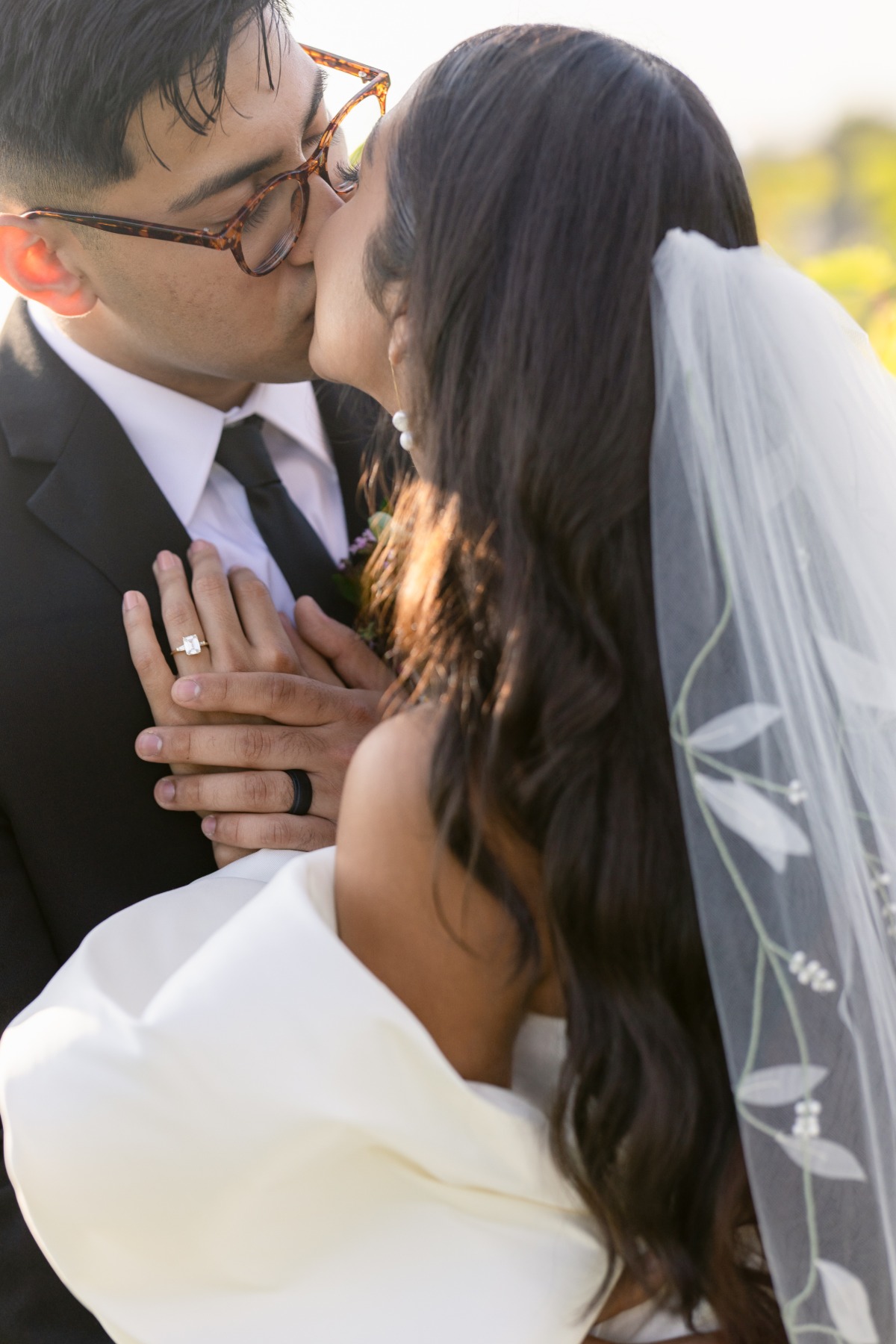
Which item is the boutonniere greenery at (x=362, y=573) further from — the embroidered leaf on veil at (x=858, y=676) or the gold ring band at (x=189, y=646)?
the embroidered leaf on veil at (x=858, y=676)

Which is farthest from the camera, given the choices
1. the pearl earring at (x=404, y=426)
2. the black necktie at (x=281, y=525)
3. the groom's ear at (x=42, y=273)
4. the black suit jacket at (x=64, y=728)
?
the black necktie at (x=281, y=525)

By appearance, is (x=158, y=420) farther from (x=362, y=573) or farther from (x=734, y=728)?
(x=734, y=728)

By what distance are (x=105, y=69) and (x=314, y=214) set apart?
18.1 inches

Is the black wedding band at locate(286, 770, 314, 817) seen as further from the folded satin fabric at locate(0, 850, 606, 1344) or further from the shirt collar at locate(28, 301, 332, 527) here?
the shirt collar at locate(28, 301, 332, 527)

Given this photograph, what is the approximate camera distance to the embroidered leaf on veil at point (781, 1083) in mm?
1441

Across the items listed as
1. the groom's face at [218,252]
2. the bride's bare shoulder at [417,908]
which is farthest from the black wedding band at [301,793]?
the groom's face at [218,252]

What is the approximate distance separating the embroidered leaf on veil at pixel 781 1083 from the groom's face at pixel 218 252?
1.74 meters

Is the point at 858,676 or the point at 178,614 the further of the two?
the point at 178,614

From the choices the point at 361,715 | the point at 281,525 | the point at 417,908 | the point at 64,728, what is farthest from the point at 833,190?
the point at 417,908

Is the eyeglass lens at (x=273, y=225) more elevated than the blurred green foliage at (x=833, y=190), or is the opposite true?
the blurred green foliage at (x=833, y=190)

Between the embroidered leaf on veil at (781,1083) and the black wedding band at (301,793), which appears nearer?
the embroidered leaf on veil at (781,1083)

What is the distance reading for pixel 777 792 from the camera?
146 cm

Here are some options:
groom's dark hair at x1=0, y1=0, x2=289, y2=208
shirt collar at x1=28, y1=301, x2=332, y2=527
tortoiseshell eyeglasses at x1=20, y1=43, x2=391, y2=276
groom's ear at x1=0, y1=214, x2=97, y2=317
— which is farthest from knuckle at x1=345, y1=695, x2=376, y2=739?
groom's dark hair at x1=0, y1=0, x2=289, y2=208

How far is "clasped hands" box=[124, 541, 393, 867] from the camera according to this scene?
2.15 meters
